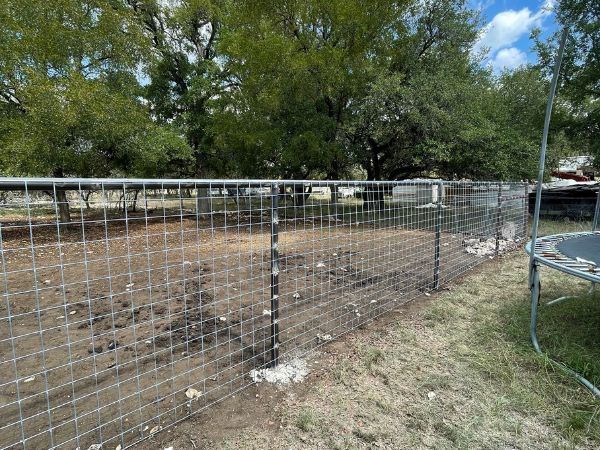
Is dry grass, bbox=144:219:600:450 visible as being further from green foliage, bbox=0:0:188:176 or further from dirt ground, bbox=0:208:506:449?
green foliage, bbox=0:0:188:176

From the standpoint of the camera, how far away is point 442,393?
6.75 feet

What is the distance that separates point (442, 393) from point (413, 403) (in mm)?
234

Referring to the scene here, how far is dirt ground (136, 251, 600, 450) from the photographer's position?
1700mm

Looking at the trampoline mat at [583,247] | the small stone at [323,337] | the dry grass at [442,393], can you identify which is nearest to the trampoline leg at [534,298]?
the dry grass at [442,393]

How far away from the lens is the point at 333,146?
9.83 metres

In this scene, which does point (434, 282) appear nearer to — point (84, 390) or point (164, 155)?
point (84, 390)

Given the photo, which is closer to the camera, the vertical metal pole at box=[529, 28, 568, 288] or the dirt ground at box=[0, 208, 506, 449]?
the dirt ground at box=[0, 208, 506, 449]

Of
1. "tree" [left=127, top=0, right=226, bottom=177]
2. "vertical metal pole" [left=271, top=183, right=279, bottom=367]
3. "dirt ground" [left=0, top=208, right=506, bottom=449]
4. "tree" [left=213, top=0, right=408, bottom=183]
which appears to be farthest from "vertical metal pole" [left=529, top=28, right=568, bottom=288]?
"tree" [left=127, top=0, right=226, bottom=177]

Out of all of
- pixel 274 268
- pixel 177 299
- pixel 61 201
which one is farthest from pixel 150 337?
pixel 177 299

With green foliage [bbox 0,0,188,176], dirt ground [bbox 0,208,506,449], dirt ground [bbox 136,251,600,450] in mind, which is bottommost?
dirt ground [bbox 136,251,600,450]

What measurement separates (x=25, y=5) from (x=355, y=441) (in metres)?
11.1

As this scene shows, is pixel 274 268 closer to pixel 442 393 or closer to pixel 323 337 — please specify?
pixel 323 337

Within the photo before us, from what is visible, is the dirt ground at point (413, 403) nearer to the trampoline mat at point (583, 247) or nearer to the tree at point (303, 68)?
the trampoline mat at point (583, 247)

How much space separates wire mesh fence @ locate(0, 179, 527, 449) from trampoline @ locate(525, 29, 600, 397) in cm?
110
